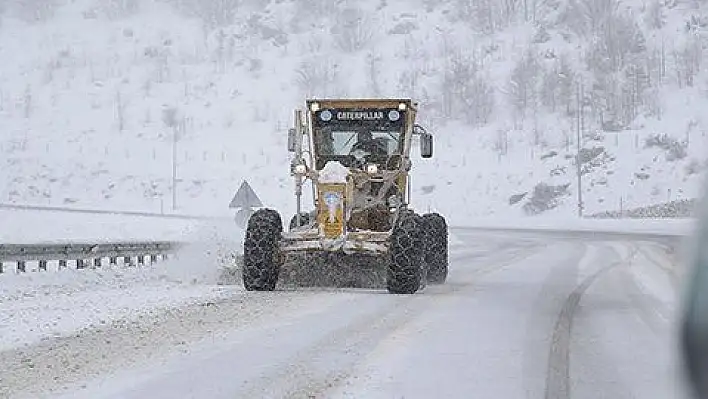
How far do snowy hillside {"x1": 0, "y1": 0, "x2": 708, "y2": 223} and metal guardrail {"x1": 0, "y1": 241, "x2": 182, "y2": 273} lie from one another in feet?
121

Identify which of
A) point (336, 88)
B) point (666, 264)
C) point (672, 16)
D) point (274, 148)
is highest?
point (672, 16)

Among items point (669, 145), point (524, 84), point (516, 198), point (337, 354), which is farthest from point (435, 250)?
point (524, 84)

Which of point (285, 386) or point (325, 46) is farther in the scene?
point (325, 46)

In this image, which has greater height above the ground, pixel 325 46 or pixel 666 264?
pixel 325 46

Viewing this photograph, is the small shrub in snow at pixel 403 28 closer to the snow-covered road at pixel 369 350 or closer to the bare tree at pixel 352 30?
the bare tree at pixel 352 30

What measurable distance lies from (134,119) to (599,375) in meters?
83.9

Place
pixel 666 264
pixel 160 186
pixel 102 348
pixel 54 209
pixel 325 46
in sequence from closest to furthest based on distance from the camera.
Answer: pixel 102 348, pixel 666 264, pixel 54 209, pixel 160 186, pixel 325 46

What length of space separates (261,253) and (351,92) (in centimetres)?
7491

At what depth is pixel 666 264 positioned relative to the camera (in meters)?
22.2

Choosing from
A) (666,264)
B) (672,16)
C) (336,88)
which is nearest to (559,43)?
(672,16)

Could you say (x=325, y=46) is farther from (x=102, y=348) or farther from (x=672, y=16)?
(x=102, y=348)

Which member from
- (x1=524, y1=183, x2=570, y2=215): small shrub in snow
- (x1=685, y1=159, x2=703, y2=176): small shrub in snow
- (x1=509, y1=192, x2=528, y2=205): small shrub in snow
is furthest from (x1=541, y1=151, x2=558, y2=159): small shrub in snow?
(x1=685, y1=159, x2=703, y2=176): small shrub in snow

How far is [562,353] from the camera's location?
8.61m

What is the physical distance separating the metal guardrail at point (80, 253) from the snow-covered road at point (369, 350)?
20.6 feet
